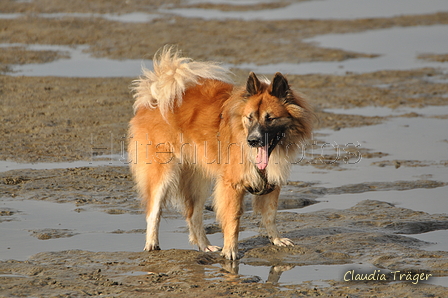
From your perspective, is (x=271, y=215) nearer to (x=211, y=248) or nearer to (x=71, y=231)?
(x=211, y=248)

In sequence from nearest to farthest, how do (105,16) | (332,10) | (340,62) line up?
(340,62) → (105,16) → (332,10)

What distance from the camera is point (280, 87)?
5660 mm

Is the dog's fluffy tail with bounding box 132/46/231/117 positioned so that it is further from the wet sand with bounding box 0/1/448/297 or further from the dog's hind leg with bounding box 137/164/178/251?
the wet sand with bounding box 0/1/448/297

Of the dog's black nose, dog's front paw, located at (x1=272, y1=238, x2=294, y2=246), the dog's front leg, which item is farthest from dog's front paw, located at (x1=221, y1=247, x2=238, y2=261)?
the dog's black nose

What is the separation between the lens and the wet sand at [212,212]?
5.10 metres

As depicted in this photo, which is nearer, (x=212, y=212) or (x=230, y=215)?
(x=230, y=215)

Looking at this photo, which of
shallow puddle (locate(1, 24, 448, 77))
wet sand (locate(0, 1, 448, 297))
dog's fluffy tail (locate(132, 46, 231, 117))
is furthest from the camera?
shallow puddle (locate(1, 24, 448, 77))

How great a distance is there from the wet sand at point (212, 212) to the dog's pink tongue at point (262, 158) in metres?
0.75

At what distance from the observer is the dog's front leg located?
5797mm

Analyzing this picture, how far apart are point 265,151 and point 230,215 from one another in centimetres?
70

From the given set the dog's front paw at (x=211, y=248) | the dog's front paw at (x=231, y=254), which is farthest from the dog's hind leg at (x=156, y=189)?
the dog's front paw at (x=231, y=254)

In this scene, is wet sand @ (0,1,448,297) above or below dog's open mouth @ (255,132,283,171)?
below

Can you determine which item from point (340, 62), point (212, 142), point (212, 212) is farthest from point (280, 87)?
point (340, 62)

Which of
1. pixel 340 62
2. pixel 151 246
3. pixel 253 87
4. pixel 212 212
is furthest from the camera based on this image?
pixel 340 62
